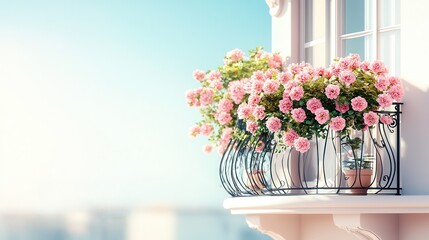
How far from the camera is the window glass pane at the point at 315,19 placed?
36.1 feet

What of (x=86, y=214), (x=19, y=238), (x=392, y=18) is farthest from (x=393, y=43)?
(x=19, y=238)

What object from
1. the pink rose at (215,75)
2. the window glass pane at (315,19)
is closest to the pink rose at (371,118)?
the window glass pane at (315,19)

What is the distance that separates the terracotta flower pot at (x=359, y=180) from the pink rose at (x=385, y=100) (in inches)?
27.0

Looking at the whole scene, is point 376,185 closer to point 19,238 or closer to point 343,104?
point 343,104

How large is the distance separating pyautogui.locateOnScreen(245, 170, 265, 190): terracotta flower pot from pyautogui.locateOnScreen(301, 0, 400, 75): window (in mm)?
1391

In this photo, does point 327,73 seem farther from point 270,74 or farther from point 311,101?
point 270,74

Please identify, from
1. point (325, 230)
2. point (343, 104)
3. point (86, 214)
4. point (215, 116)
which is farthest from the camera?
point (86, 214)

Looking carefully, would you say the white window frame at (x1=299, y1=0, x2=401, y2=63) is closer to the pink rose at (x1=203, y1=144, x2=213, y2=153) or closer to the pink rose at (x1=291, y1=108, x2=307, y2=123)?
the pink rose at (x1=291, y1=108, x2=307, y2=123)

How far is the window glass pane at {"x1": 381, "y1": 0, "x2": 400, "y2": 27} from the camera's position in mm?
10127

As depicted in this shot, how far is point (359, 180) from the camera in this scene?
9.69 metres

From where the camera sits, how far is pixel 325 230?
34.9 feet

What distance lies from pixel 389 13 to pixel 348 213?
2196 mm

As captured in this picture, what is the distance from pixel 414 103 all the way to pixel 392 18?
40.8 inches

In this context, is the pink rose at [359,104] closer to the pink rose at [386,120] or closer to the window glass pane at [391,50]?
the pink rose at [386,120]
